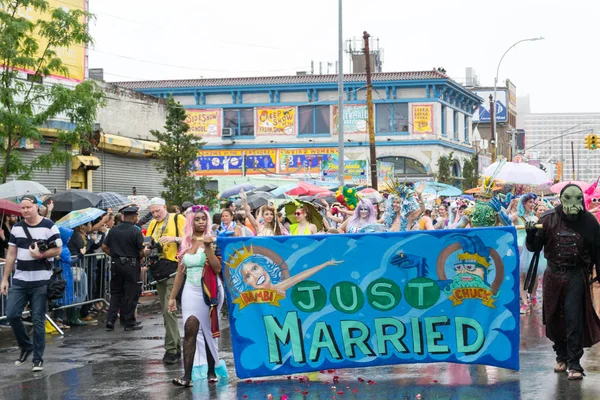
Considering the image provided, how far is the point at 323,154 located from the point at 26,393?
45706 mm

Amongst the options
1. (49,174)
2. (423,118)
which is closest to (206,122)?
(423,118)

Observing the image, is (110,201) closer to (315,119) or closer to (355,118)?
(355,118)

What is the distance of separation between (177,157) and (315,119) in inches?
1212

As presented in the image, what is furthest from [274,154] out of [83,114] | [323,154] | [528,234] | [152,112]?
[528,234]

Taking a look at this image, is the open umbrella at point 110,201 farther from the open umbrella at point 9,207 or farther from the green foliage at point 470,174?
the green foliage at point 470,174

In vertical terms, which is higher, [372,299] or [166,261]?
[166,261]

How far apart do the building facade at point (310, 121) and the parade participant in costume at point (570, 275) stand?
4360 centimetres

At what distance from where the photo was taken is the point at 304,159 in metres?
54.2

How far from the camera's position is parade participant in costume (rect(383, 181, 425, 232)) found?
12.6 m

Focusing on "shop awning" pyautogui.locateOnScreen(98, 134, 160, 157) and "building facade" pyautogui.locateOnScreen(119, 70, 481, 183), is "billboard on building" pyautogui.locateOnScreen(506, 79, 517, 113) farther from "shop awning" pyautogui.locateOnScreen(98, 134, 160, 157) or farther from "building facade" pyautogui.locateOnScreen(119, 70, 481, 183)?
"shop awning" pyautogui.locateOnScreen(98, 134, 160, 157)

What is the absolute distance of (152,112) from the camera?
30891 millimetres

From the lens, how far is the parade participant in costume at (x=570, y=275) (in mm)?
8781

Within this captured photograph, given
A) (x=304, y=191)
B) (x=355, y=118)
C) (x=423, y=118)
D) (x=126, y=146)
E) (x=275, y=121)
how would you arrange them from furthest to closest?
(x=275, y=121) → (x=355, y=118) → (x=423, y=118) → (x=126, y=146) → (x=304, y=191)

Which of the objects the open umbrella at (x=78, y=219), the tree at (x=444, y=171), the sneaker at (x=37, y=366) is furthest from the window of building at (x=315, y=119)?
the sneaker at (x=37, y=366)
